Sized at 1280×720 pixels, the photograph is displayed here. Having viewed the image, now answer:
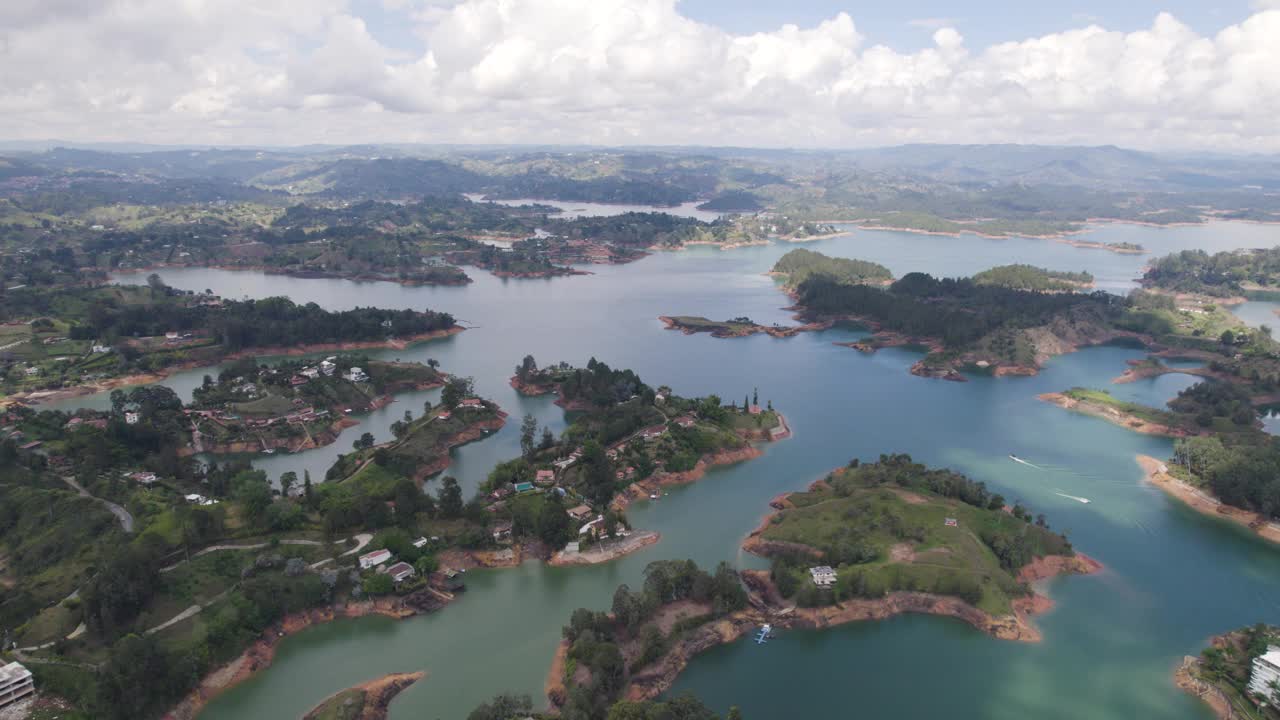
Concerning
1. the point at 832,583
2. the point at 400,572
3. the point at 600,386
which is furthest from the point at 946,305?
the point at 400,572

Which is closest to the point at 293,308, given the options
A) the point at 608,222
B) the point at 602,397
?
the point at 602,397

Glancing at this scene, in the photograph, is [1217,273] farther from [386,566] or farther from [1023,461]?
[386,566]

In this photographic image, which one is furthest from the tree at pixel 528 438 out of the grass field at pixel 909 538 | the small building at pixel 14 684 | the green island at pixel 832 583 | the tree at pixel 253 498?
the small building at pixel 14 684

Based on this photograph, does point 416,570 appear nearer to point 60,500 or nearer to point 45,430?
point 60,500

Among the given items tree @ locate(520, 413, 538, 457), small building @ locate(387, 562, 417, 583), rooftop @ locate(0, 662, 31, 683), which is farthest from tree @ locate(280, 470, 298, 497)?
rooftop @ locate(0, 662, 31, 683)

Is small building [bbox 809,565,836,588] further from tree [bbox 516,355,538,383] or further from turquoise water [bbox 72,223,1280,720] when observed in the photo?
tree [bbox 516,355,538,383]
